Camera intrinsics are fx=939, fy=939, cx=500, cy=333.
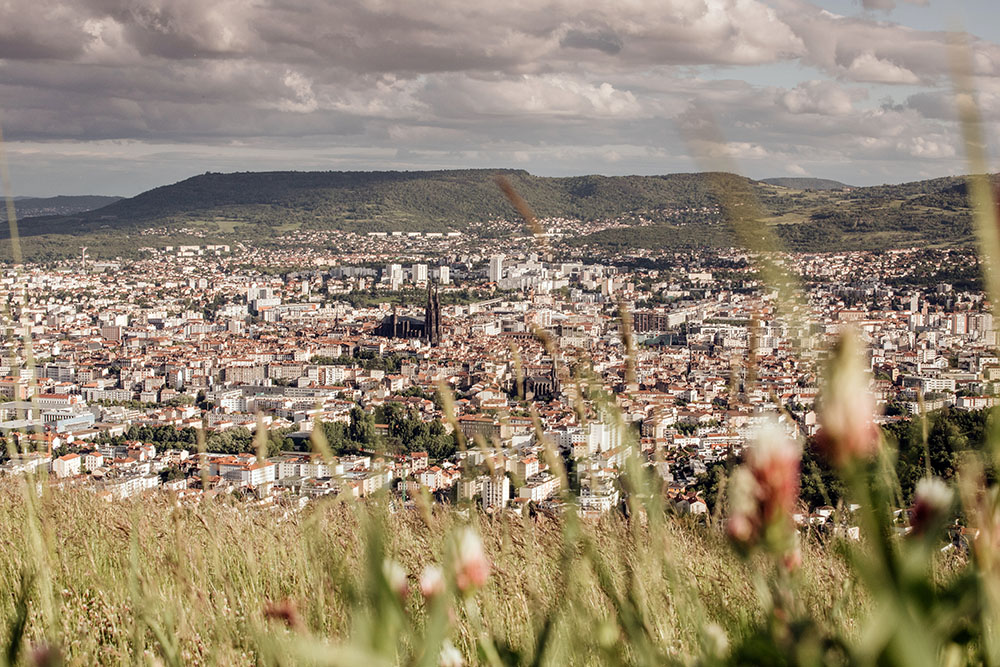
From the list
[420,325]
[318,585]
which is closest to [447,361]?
[420,325]

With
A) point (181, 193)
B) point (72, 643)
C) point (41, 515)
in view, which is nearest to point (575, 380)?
point (72, 643)

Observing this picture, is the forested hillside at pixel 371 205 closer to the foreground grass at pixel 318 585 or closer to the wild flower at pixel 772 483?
the foreground grass at pixel 318 585

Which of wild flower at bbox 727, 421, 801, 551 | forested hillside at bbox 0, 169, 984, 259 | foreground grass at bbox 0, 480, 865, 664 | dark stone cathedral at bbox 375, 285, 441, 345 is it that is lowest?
dark stone cathedral at bbox 375, 285, 441, 345

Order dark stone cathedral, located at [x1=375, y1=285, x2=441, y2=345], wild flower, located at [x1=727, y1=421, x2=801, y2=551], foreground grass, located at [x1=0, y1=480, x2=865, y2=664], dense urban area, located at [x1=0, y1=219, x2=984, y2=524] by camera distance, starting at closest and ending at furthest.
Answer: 1. wild flower, located at [x1=727, y1=421, x2=801, y2=551]
2. foreground grass, located at [x1=0, y1=480, x2=865, y2=664]
3. dense urban area, located at [x1=0, y1=219, x2=984, y2=524]
4. dark stone cathedral, located at [x1=375, y1=285, x2=441, y2=345]

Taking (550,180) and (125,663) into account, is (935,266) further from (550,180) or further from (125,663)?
(550,180)

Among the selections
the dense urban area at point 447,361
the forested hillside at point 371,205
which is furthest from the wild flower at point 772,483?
the forested hillside at point 371,205

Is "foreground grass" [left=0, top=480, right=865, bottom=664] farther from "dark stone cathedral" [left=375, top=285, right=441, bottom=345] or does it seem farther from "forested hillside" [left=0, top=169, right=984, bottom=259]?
"forested hillside" [left=0, top=169, right=984, bottom=259]

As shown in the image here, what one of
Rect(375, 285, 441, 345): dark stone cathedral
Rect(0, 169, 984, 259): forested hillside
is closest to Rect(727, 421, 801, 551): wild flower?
Rect(375, 285, 441, 345): dark stone cathedral
